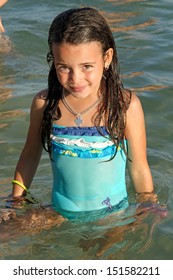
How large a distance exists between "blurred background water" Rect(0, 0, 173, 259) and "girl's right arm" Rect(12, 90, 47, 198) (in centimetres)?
28

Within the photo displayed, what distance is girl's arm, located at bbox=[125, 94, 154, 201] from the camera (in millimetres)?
3949

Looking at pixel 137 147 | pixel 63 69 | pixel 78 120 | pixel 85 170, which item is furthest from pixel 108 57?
pixel 85 170

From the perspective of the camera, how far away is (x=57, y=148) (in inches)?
158

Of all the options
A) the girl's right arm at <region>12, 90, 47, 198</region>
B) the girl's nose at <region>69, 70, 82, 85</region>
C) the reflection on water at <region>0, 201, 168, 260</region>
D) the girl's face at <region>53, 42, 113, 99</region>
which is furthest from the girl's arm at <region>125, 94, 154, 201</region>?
the girl's right arm at <region>12, 90, 47, 198</region>

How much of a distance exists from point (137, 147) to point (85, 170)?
380mm

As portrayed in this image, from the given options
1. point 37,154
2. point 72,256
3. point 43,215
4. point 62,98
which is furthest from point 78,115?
point 72,256

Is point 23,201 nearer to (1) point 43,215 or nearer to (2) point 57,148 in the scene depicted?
(1) point 43,215

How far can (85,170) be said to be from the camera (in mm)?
4027

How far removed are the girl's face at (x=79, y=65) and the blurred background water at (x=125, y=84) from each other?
108 cm

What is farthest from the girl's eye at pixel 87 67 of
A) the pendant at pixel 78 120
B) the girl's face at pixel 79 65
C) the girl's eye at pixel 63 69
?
the pendant at pixel 78 120

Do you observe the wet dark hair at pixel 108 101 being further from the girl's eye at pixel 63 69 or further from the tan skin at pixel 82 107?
the girl's eye at pixel 63 69

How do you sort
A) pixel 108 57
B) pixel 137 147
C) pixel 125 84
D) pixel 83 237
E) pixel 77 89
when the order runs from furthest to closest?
pixel 125 84
pixel 83 237
pixel 137 147
pixel 108 57
pixel 77 89

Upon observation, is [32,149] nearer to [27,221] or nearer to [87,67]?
[27,221]

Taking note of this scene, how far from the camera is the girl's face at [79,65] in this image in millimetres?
3568
